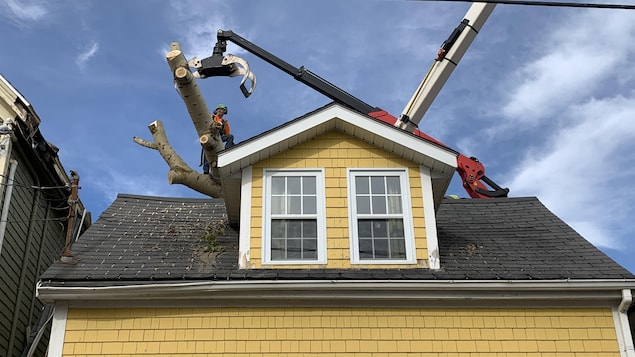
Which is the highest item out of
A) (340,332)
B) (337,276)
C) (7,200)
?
(7,200)

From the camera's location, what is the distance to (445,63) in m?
16.6

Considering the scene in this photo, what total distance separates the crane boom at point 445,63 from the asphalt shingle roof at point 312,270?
15.5ft

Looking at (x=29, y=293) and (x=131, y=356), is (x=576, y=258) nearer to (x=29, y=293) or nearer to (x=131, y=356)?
(x=131, y=356)

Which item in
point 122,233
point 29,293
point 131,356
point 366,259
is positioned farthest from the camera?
point 29,293

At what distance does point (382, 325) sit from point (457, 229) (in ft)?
9.43

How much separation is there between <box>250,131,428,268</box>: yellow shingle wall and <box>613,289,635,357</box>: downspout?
9.00 feet

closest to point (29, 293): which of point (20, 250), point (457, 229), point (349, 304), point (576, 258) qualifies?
point (20, 250)

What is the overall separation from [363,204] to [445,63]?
782cm

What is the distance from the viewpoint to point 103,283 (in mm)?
8984

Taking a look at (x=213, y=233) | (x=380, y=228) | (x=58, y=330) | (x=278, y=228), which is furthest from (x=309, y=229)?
(x=58, y=330)

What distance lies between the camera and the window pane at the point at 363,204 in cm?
990

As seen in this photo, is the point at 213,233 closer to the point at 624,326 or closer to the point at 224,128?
the point at 224,128

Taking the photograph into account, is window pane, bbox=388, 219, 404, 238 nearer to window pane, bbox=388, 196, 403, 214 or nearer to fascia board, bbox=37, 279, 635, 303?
Result: window pane, bbox=388, 196, 403, 214

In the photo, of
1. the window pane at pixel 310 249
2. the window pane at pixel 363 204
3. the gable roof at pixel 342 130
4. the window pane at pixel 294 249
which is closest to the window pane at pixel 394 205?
the window pane at pixel 363 204
